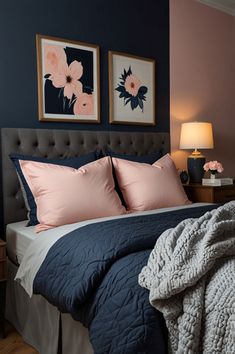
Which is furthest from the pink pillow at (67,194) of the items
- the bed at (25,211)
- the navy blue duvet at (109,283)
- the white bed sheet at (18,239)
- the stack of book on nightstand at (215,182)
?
the stack of book on nightstand at (215,182)

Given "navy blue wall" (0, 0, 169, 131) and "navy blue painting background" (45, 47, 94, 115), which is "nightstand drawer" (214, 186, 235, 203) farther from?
"navy blue painting background" (45, 47, 94, 115)

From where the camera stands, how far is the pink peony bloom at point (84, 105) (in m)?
2.89

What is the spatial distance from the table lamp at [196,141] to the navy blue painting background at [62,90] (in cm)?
105

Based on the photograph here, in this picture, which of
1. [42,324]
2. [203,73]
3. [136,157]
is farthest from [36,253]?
[203,73]

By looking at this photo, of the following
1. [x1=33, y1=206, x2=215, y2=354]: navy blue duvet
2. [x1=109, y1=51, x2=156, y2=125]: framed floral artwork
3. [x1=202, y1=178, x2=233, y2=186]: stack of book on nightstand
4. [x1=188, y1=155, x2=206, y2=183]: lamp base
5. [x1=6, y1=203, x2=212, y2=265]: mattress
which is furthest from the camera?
[x1=188, y1=155, x2=206, y2=183]: lamp base

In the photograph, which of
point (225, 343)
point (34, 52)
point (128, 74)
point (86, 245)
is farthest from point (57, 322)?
point (128, 74)

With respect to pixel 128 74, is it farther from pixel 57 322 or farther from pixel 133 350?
pixel 133 350

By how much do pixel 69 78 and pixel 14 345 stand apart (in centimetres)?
199

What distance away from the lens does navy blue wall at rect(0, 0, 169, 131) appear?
254 centimetres

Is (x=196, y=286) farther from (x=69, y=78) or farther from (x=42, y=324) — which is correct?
(x=69, y=78)

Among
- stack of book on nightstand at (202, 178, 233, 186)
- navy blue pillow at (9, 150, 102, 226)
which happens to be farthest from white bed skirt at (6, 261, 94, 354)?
stack of book on nightstand at (202, 178, 233, 186)

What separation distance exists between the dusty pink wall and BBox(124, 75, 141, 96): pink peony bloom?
496mm

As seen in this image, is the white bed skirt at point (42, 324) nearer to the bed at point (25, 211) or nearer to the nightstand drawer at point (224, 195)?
the bed at point (25, 211)

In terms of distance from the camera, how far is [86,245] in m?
1.56
